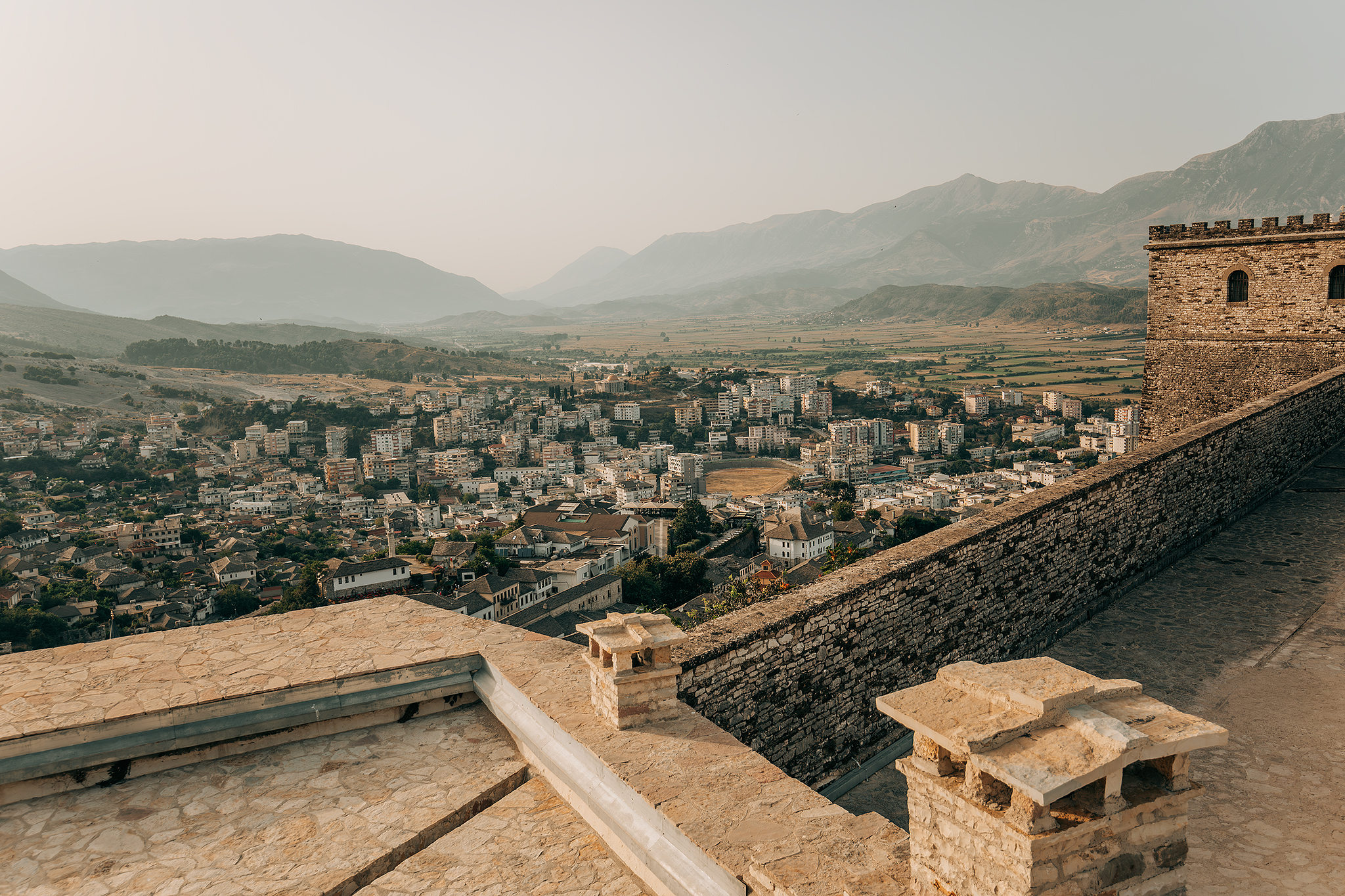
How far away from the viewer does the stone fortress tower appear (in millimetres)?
12031

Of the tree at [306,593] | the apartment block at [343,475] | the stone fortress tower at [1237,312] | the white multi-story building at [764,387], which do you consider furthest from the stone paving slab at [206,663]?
the white multi-story building at [764,387]

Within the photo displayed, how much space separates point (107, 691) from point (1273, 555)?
26.9 feet

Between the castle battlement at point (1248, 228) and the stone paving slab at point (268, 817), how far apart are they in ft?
39.7

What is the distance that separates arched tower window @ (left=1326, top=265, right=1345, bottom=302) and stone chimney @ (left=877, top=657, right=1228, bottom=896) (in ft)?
43.3

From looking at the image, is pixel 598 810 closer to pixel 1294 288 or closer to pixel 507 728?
pixel 507 728

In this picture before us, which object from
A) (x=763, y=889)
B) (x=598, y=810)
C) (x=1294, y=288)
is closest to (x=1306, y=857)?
(x=763, y=889)

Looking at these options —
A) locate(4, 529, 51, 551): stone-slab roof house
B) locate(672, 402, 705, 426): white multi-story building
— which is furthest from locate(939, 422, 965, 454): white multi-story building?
locate(4, 529, 51, 551): stone-slab roof house

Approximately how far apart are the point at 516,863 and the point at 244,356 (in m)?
164

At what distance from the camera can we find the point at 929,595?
4793 millimetres

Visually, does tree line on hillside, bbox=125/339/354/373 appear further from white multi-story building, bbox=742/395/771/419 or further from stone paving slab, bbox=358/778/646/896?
stone paving slab, bbox=358/778/646/896

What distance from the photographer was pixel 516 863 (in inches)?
109

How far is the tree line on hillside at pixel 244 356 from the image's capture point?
5659 inches

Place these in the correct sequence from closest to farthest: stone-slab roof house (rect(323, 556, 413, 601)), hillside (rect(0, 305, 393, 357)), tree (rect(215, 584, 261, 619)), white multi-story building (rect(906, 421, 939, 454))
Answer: stone-slab roof house (rect(323, 556, 413, 601)) < tree (rect(215, 584, 261, 619)) < white multi-story building (rect(906, 421, 939, 454)) < hillside (rect(0, 305, 393, 357))

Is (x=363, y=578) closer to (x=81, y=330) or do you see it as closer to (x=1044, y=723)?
(x=1044, y=723)
